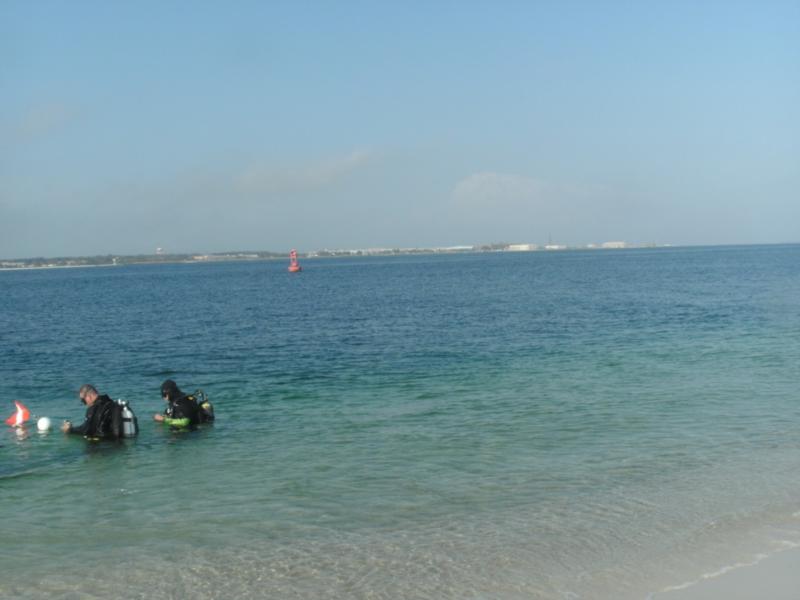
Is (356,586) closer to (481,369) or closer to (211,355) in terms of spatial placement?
(481,369)

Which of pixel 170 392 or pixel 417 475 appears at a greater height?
pixel 170 392

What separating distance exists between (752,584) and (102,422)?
11.8 meters

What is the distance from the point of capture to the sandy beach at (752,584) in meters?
7.36

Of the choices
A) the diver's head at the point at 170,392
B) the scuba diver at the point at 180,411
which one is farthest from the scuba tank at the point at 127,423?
the diver's head at the point at 170,392

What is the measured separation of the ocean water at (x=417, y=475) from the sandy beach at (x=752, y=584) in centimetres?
21

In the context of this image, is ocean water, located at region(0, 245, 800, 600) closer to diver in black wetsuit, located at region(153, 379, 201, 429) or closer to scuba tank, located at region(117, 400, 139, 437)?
diver in black wetsuit, located at region(153, 379, 201, 429)

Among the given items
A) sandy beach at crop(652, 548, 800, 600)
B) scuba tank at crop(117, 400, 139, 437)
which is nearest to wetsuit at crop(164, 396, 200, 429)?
scuba tank at crop(117, 400, 139, 437)

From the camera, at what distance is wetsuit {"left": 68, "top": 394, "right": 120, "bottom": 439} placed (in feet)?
50.5

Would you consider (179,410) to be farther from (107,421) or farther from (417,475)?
(417,475)

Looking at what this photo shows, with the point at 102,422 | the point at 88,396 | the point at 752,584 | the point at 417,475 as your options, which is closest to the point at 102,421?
the point at 102,422

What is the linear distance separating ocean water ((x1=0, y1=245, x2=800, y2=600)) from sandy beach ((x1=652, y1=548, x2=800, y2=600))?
21 cm

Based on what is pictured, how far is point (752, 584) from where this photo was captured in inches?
300

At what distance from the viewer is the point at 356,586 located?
8.14 metres

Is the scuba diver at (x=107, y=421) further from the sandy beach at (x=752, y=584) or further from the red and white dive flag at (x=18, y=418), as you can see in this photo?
the sandy beach at (x=752, y=584)
